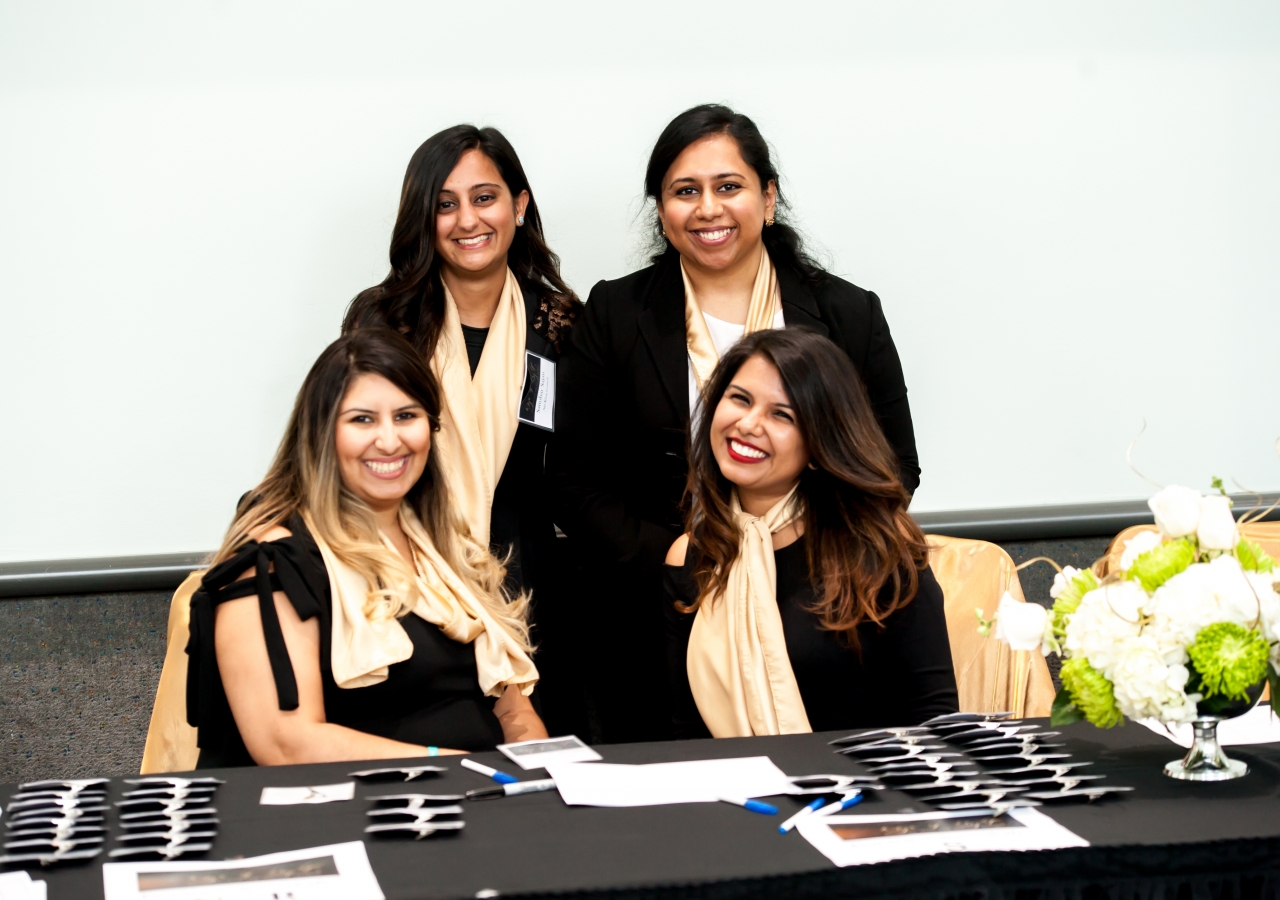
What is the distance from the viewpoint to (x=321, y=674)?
2074 mm

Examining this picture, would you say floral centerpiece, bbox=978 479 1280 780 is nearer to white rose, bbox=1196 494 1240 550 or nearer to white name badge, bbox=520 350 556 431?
white rose, bbox=1196 494 1240 550

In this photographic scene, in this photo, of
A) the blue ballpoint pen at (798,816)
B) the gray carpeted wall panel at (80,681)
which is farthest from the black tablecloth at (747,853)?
the gray carpeted wall panel at (80,681)

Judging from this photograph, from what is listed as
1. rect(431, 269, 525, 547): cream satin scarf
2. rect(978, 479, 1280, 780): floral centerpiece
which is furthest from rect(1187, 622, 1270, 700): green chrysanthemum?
→ rect(431, 269, 525, 547): cream satin scarf

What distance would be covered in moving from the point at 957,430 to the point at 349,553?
172cm

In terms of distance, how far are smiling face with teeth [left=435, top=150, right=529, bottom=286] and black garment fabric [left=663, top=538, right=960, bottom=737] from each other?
960mm

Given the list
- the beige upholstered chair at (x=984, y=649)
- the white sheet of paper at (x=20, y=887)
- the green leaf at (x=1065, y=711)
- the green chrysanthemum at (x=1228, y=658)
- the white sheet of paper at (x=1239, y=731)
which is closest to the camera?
the white sheet of paper at (x=20, y=887)

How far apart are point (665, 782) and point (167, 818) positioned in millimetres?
615

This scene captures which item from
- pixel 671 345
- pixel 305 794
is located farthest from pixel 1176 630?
pixel 671 345

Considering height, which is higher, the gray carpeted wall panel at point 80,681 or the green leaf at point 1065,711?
the green leaf at point 1065,711

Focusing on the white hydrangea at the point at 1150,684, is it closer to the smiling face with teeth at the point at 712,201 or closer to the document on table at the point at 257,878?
the document on table at the point at 257,878

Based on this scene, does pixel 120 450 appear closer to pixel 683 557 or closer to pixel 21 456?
pixel 21 456

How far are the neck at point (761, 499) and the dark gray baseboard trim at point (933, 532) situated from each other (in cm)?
93

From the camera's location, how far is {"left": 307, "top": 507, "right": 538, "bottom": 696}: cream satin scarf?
206cm

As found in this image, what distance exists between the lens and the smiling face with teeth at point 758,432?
2.34 metres
